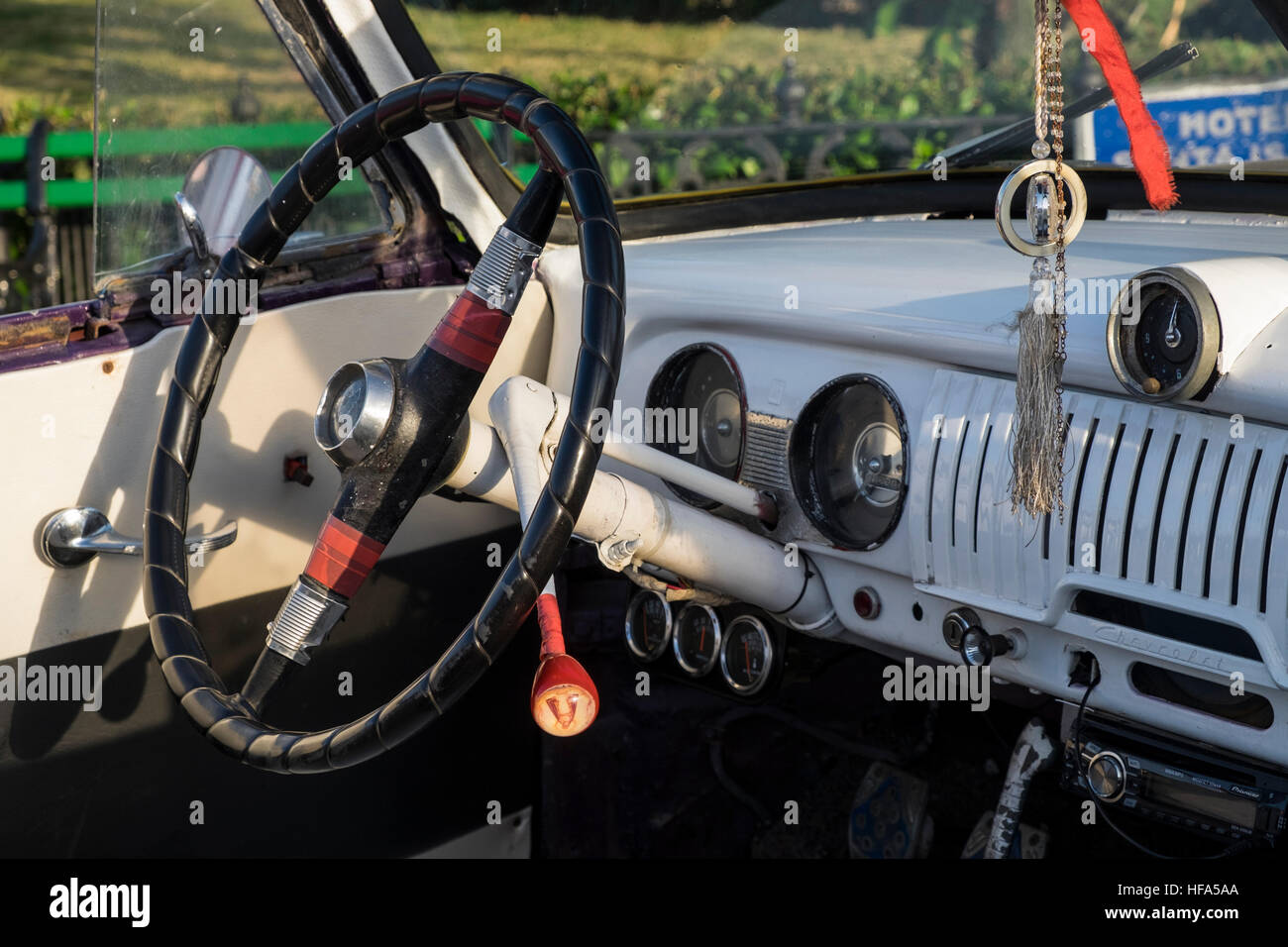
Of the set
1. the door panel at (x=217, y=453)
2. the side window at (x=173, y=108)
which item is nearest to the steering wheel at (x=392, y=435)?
the door panel at (x=217, y=453)

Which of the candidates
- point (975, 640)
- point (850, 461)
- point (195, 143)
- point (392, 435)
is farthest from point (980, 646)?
point (195, 143)

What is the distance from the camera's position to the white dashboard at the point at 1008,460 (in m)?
1.55

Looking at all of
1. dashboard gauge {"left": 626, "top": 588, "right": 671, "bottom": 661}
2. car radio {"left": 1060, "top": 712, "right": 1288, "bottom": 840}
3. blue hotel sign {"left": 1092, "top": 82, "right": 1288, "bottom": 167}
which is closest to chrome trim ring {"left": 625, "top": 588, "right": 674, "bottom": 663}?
dashboard gauge {"left": 626, "top": 588, "right": 671, "bottom": 661}

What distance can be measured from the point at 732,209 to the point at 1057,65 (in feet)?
3.20

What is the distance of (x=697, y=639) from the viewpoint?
2291mm

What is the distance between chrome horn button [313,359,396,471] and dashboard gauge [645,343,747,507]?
2.29ft

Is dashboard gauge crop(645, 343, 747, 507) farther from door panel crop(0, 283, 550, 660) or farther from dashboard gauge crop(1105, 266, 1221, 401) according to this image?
dashboard gauge crop(1105, 266, 1221, 401)

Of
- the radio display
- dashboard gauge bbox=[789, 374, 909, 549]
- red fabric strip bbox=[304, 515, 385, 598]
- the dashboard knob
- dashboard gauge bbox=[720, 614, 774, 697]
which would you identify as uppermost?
dashboard gauge bbox=[789, 374, 909, 549]

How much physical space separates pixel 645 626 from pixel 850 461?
1.77ft

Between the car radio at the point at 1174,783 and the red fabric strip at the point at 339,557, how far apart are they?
966 millimetres

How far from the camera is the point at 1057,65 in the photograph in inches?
63.9

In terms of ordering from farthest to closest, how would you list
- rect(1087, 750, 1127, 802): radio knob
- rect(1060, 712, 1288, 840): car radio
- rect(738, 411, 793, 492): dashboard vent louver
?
rect(738, 411, 793, 492): dashboard vent louver < rect(1087, 750, 1127, 802): radio knob < rect(1060, 712, 1288, 840): car radio

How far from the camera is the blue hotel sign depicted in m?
1.94

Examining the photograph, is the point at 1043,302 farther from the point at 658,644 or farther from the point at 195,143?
the point at 195,143
